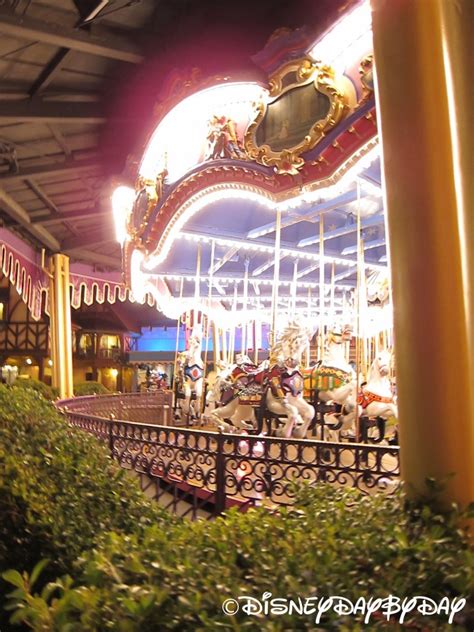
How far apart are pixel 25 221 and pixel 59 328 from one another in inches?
125

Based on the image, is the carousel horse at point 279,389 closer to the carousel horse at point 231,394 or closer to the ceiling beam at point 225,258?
the carousel horse at point 231,394

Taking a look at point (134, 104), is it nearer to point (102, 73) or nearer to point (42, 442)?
point (102, 73)

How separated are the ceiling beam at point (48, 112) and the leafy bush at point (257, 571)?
Answer: 7.29 metres

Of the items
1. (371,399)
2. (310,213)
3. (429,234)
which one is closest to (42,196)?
(310,213)

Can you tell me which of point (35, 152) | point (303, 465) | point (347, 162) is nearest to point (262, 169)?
point (347, 162)

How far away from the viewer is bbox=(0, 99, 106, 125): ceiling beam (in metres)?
7.42

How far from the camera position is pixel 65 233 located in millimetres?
13883

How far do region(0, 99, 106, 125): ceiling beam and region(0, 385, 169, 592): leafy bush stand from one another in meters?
5.92

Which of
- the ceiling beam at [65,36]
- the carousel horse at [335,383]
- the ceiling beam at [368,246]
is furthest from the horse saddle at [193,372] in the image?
the ceiling beam at [65,36]

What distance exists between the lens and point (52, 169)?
375 inches

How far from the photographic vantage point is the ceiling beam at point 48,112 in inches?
292

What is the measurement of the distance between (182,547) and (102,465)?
133cm

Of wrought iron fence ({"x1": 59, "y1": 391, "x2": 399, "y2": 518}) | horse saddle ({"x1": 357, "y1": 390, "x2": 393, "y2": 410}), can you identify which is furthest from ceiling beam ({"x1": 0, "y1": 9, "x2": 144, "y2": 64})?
horse saddle ({"x1": 357, "y1": 390, "x2": 393, "y2": 410})

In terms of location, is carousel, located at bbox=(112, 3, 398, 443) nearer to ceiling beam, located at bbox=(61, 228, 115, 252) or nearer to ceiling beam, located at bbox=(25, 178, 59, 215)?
ceiling beam, located at bbox=(25, 178, 59, 215)
